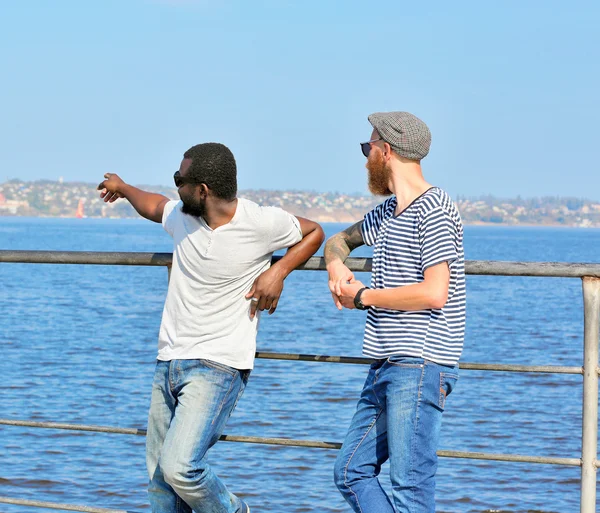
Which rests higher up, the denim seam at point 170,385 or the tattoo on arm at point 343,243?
the tattoo on arm at point 343,243

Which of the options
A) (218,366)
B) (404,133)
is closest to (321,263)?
(218,366)

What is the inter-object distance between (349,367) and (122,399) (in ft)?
16.1

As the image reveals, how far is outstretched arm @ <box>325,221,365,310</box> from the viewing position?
148 inches

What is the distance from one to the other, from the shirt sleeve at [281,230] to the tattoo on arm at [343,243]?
0.45 ft

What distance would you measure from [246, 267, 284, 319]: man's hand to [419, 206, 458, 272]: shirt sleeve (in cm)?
68

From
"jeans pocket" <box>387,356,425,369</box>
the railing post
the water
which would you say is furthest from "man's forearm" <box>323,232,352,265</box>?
the water

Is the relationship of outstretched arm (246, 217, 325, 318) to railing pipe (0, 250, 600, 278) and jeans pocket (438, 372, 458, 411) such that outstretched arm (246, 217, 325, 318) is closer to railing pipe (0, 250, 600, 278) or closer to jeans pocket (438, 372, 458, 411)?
railing pipe (0, 250, 600, 278)

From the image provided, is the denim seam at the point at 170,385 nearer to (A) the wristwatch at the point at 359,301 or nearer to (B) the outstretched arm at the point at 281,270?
(B) the outstretched arm at the point at 281,270

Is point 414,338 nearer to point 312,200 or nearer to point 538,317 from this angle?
point 538,317

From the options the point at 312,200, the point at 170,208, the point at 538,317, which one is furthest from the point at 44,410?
the point at 312,200

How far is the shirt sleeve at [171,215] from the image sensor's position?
13.3ft

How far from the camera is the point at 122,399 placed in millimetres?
16016

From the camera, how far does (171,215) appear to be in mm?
4078

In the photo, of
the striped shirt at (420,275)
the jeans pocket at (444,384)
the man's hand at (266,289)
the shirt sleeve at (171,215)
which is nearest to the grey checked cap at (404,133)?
the striped shirt at (420,275)
